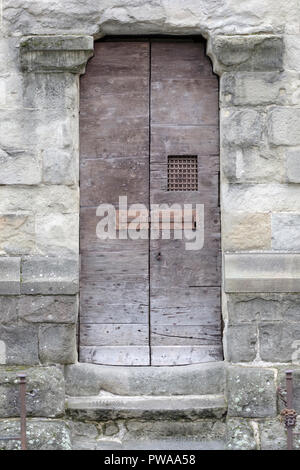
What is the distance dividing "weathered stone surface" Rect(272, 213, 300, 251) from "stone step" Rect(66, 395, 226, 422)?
1.14 meters

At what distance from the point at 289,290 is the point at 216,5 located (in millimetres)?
2015

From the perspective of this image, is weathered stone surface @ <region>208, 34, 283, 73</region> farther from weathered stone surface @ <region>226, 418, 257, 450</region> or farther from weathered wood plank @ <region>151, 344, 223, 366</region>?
weathered stone surface @ <region>226, 418, 257, 450</region>

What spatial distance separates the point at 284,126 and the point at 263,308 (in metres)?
1.25

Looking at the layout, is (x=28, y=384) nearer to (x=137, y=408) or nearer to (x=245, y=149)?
(x=137, y=408)

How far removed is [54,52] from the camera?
420 centimetres

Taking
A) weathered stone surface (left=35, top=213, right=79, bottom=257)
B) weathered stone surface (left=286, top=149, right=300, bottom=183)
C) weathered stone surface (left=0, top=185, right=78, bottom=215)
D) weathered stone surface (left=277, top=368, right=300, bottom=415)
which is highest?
weathered stone surface (left=286, top=149, right=300, bottom=183)

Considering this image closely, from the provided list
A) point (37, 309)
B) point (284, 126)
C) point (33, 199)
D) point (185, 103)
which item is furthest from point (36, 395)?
point (284, 126)

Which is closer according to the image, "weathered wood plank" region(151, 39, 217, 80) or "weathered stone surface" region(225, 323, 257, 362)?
"weathered stone surface" region(225, 323, 257, 362)

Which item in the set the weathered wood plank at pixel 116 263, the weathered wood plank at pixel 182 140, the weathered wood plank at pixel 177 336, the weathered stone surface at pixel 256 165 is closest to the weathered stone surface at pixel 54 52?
the weathered wood plank at pixel 182 140

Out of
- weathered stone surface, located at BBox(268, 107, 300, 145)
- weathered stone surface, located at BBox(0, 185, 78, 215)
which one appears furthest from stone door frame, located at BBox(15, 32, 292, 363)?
weathered stone surface, located at BBox(0, 185, 78, 215)

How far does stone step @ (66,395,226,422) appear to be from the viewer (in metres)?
4.15

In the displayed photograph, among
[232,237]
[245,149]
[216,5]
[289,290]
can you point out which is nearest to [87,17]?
[216,5]

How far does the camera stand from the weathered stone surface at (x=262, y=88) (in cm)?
420

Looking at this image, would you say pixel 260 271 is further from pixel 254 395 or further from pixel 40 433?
pixel 40 433
